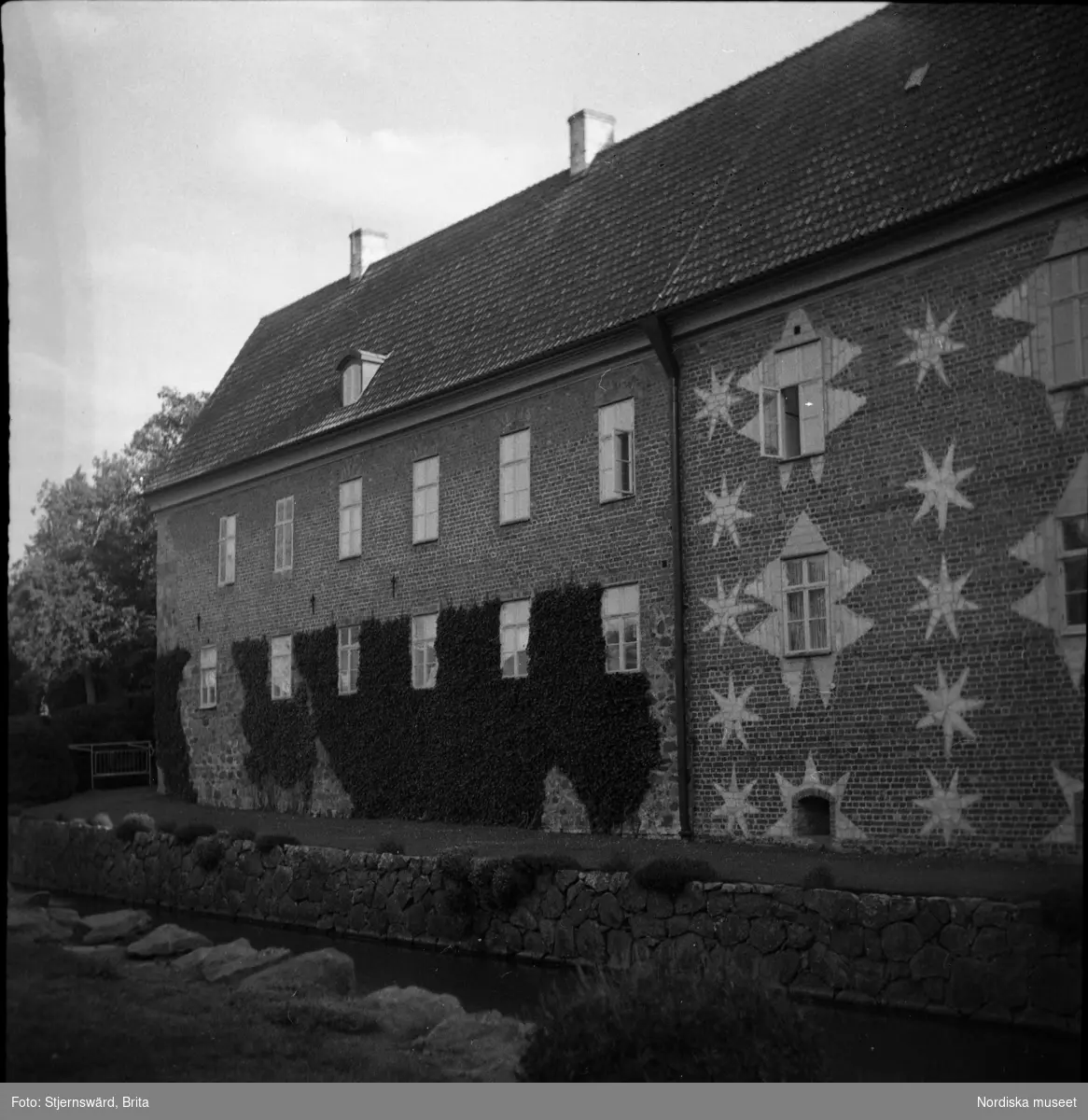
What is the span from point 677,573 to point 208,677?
17.5ft

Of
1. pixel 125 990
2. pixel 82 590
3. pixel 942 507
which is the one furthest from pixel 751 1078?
pixel 942 507

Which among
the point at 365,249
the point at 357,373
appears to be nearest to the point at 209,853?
the point at 357,373

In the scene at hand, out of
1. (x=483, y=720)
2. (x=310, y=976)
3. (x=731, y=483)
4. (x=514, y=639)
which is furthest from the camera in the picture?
(x=483, y=720)

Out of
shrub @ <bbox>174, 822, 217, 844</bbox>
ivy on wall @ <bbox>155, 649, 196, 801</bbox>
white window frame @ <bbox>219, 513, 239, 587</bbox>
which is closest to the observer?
shrub @ <bbox>174, 822, 217, 844</bbox>

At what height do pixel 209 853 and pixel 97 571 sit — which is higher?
pixel 97 571

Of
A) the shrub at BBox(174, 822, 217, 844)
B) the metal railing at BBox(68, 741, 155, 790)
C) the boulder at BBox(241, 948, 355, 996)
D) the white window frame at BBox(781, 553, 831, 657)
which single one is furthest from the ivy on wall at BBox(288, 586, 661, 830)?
the boulder at BBox(241, 948, 355, 996)

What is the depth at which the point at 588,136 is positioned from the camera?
20469mm

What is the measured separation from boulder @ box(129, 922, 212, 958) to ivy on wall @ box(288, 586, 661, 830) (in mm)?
8406

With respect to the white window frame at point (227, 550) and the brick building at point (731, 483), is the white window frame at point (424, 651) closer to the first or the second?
the brick building at point (731, 483)

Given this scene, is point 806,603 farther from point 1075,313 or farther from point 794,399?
point 1075,313

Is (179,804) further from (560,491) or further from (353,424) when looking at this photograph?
(353,424)

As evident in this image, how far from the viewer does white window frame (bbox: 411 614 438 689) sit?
1859 centimetres

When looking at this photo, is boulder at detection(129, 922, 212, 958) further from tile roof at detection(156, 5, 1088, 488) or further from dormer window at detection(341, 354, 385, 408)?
dormer window at detection(341, 354, 385, 408)

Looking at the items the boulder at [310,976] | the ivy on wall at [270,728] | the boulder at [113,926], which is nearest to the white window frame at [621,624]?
the ivy on wall at [270,728]
